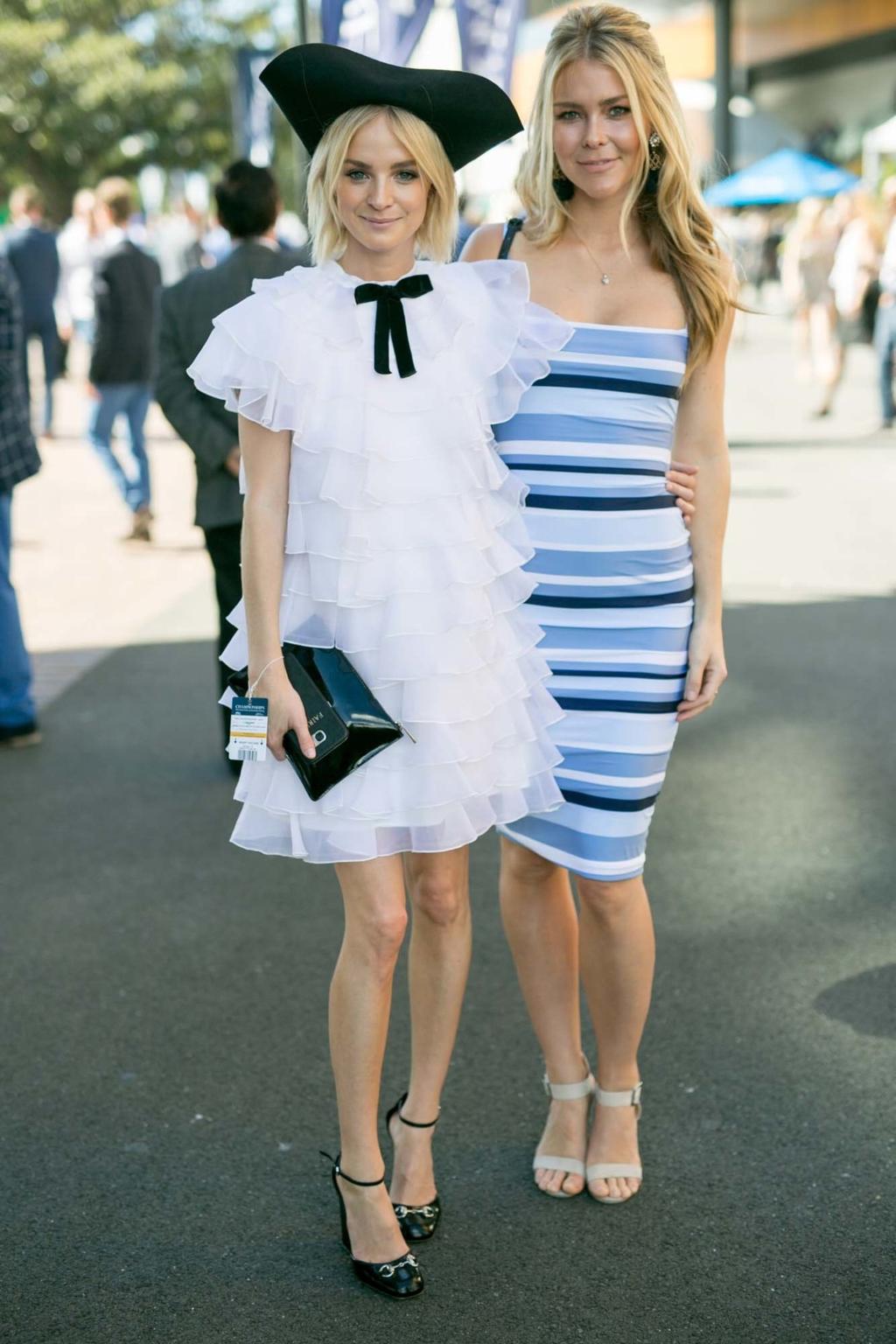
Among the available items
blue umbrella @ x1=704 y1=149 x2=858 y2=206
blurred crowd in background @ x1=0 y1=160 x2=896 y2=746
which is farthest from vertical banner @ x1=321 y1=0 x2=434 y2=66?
blue umbrella @ x1=704 y1=149 x2=858 y2=206

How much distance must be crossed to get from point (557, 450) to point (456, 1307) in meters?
1.51

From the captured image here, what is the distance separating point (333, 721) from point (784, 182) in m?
19.5

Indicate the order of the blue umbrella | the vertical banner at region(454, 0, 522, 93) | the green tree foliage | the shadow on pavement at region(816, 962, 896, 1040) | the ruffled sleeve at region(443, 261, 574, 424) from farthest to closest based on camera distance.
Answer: the green tree foliage, the blue umbrella, the vertical banner at region(454, 0, 522, 93), the shadow on pavement at region(816, 962, 896, 1040), the ruffled sleeve at region(443, 261, 574, 424)

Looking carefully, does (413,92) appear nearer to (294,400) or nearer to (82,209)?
(294,400)

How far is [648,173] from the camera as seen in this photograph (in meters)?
2.98

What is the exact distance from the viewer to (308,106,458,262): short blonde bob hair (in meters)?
2.67

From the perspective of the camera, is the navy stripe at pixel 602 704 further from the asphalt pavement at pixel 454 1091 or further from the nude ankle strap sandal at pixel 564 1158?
the asphalt pavement at pixel 454 1091

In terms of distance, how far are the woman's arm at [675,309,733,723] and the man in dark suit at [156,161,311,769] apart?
8.13 feet

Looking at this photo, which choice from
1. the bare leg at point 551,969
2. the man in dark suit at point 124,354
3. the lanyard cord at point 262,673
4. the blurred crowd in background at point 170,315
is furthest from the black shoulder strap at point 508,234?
the man in dark suit at point 124,354

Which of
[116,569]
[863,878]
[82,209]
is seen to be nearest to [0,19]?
[82,209]

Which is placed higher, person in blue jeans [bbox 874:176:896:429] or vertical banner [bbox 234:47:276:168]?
vertical banner [bbox 234:47:276:168]

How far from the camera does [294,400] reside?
8.59ft

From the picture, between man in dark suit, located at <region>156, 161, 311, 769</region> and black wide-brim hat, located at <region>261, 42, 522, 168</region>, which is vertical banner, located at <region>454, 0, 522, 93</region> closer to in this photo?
man in dark suit, located at <region>156, 161, 311, 769</region>

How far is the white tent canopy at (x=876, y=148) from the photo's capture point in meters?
22.7
